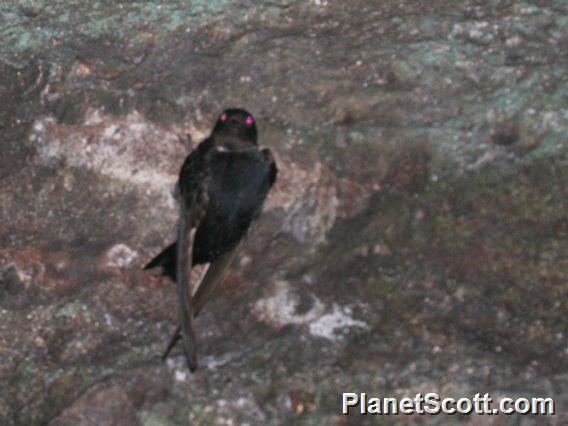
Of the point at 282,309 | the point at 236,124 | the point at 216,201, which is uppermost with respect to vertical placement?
the point at 236,124

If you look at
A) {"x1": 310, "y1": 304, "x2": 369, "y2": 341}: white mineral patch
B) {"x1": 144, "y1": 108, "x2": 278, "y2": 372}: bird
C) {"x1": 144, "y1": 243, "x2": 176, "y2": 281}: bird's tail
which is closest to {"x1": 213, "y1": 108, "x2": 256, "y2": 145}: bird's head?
{"x1": 144, "y1": 108, "x2": 278, "y2": 372}: bird

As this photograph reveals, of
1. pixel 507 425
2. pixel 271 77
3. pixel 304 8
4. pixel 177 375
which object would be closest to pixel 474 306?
pixel 507 425

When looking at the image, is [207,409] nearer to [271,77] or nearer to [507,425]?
[507,425]

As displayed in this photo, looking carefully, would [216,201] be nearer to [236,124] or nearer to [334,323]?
[236,124]

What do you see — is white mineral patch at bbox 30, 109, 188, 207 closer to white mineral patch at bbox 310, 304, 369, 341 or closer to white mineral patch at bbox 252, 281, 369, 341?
white mineral patch at bbox 252, 281, 369, 341

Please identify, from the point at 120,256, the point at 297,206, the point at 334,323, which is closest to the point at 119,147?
the point at 120,256
